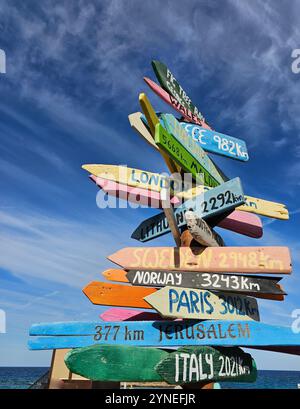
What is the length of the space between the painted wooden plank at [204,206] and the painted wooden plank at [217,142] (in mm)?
1339

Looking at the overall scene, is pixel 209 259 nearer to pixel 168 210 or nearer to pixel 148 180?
pixel 168 210

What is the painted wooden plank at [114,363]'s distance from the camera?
3.70 metres

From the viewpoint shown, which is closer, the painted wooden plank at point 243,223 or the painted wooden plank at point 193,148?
the painted wooden plank at point 193,148

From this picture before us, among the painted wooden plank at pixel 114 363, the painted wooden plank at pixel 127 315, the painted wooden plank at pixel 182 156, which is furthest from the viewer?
the painted wooden plank at pixel 127 315

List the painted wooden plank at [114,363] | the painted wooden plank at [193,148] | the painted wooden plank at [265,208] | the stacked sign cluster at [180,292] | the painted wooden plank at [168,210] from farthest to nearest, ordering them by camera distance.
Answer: the painted wooden plank at [265,208]
the painted wooden plank at [193,148]
the painted wooden plank at [168,210]
the stacked sign cluster at [180,292]
the painted wooden plank at [114,363]

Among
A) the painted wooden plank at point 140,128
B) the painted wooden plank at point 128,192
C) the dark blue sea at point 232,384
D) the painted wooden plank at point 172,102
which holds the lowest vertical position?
the dark blue sea at point 232,384

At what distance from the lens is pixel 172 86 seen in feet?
20.7

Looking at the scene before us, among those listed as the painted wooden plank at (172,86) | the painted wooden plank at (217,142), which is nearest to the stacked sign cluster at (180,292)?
the painted wooden plank at (217,142)

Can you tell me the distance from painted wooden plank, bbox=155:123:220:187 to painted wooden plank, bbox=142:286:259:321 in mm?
1751

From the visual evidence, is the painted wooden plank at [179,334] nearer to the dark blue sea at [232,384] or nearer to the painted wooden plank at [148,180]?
the painted wooden plank at [148,180]

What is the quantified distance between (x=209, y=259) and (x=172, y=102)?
9.90ft

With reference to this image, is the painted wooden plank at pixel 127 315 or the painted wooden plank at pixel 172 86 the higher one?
the painted wooden plank at pixel 172 86

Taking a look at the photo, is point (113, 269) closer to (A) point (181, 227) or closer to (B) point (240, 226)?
(A) point (181, 227)
